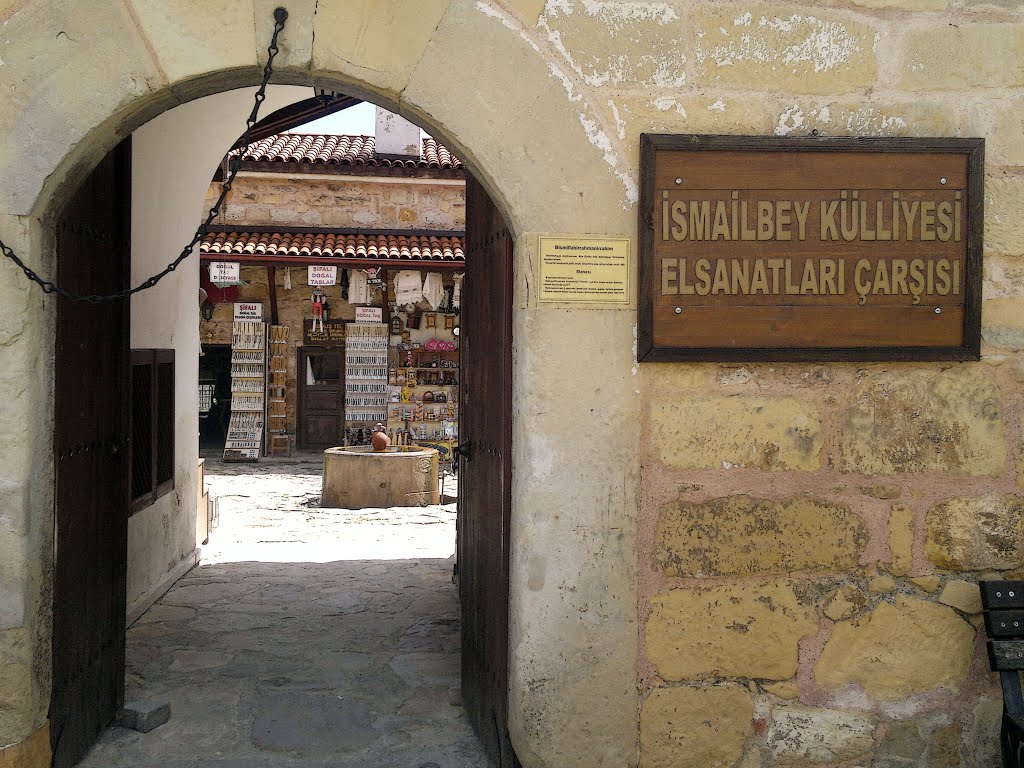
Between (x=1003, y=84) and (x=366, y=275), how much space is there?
12.2 meters

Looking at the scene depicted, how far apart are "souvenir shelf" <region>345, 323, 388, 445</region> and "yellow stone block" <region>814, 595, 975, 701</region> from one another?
39.5 ft

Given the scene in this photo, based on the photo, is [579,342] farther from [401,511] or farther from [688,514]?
[401,511]

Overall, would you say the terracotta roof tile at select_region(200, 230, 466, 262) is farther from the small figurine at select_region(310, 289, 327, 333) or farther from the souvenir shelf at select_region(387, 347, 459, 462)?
the souvenir shelf at select_region(387, 347, 459, 462)

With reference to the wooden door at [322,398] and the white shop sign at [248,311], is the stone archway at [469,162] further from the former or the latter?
the wooden door at [322,398]

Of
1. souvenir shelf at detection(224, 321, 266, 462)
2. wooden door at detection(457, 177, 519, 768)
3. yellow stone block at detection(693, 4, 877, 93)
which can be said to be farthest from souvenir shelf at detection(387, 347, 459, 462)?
yellow stone block at detection(693, 4, 877, 93)

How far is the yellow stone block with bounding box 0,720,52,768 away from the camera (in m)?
2.43

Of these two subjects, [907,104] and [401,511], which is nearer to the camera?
[907,104]

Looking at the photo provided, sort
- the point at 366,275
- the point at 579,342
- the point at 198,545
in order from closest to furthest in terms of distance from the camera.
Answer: the point at 579,342 → the point at 198,545 → the point at 366,275

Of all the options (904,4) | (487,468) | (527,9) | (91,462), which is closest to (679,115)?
(527,9)

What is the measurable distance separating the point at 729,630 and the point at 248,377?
12.7 m

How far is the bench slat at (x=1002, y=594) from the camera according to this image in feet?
8.80

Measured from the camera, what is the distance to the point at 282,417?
14516mm

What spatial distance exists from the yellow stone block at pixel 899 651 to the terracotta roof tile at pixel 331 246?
1137 centimetres

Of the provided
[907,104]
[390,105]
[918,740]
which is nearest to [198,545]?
[390,105]
